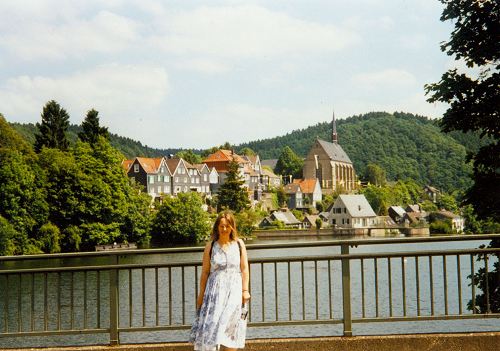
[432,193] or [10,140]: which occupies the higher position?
[10,140]

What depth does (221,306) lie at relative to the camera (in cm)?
648

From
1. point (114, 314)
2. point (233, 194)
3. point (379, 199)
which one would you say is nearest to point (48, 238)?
point (114, 314)

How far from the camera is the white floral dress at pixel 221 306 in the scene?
6.41 metres

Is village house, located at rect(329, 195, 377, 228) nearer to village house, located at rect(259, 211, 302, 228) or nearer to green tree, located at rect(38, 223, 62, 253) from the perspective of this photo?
village house, located at rect(259, 211, 302, 228)

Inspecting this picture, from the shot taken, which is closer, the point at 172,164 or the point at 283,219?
the point at 283,219

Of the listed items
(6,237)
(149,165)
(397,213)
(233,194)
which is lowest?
(6,237)

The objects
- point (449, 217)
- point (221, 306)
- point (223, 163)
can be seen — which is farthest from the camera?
point (223, 163)

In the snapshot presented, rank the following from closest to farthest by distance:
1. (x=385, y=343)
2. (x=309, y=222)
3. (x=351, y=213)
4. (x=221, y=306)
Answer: (x=221, y=306) → (x=385, y=343) → (x=309, y=222) → (x=351, y=213)

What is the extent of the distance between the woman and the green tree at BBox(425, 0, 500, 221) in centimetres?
765

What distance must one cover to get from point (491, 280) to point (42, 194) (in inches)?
2122

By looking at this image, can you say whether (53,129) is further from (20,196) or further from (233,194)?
(233,194)

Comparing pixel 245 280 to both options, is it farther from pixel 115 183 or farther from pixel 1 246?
pixel 115 183

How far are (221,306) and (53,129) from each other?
8069cm

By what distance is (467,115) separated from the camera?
1305 centimetres
